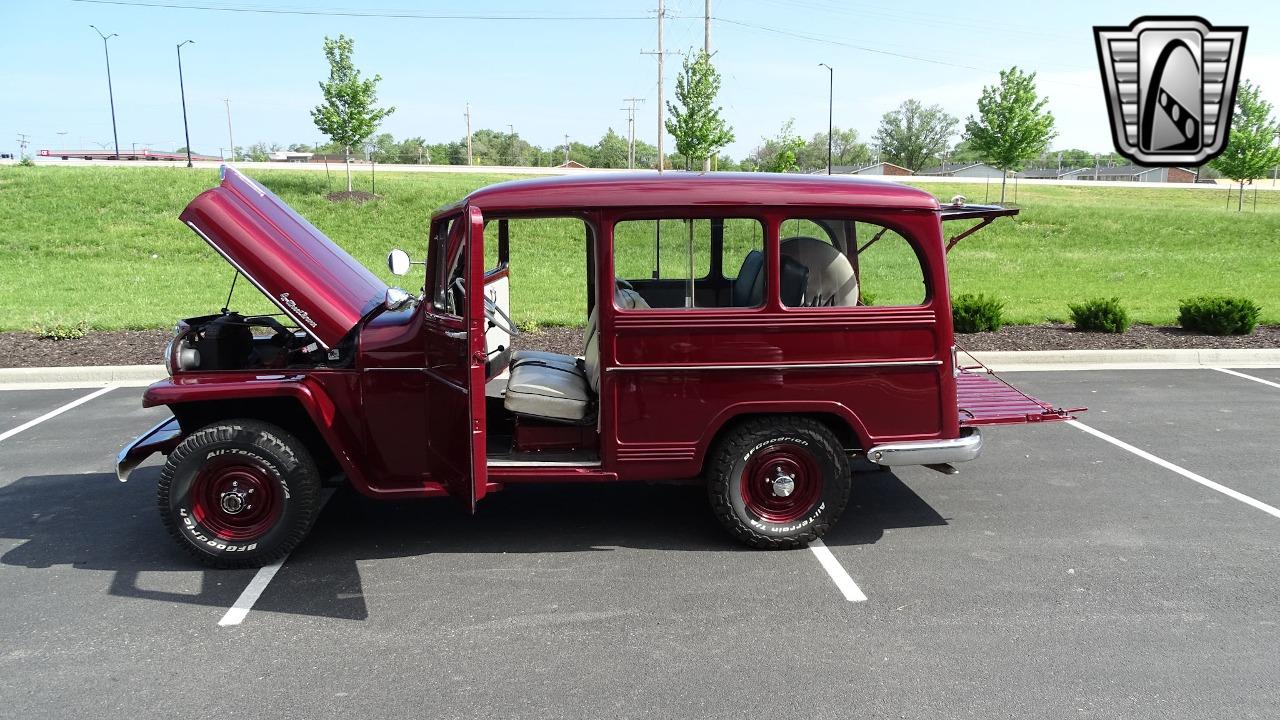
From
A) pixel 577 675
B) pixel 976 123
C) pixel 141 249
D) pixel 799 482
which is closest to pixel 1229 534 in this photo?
pixel 799 482

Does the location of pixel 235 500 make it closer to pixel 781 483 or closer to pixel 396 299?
pixel 396 299

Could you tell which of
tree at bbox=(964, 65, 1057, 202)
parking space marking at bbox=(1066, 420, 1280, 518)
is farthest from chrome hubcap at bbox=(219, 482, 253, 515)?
tree at bbox=(964, 65, 1057, 202)

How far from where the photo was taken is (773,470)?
4.77 m

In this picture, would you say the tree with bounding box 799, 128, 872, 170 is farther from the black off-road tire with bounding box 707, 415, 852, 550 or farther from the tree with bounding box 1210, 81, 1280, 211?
the black off-road tire with bounding box 707, 415, 852, 550

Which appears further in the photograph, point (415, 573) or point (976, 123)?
point (976, 123)

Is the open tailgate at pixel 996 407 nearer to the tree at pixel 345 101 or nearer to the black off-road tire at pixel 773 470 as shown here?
the black off-road tire at pixel 773 470

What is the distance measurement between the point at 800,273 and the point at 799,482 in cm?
117

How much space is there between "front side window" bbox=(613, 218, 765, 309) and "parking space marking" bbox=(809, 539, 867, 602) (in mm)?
1430

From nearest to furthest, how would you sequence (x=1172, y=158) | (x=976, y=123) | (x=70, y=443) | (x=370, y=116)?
(x=70, y=443) < (x=1172, y=158) < (x=370, y=116) < (x=976, y=123)

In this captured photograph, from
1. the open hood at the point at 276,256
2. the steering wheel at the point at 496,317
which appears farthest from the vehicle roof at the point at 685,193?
the open hood at the point at 276,256

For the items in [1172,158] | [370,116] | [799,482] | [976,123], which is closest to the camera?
[799,482]

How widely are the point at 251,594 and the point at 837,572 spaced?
2.99m

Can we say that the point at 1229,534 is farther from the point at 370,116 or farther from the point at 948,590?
the point at 370,116

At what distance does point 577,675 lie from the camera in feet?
11.6
